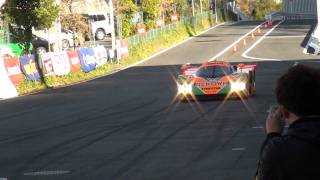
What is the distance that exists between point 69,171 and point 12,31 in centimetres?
3060

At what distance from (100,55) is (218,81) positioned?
75.3 feet

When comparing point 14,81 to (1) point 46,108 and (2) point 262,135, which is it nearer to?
(1) point 46,108

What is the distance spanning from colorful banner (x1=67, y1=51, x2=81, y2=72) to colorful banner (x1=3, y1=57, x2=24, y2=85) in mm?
6582

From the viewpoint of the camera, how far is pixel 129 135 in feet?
48.6

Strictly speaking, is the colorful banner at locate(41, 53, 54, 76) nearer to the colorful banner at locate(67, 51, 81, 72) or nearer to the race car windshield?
the colorful banner at locate(67, 51, 81, 72)

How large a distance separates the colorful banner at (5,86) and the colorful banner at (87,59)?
425 inches

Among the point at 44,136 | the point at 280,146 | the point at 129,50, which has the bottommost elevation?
the point at 129,50

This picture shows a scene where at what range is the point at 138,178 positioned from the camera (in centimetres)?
977

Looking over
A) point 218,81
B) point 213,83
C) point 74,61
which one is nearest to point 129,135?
point 213,83

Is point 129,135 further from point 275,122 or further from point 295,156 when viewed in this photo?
point 295,156

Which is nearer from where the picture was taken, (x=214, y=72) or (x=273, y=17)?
(x=214, y=72)

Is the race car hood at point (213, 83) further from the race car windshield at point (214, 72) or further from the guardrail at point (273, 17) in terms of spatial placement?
the guardrail at point (273, 17)

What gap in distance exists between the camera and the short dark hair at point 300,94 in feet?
10.1

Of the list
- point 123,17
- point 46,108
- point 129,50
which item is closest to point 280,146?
point 46,108
